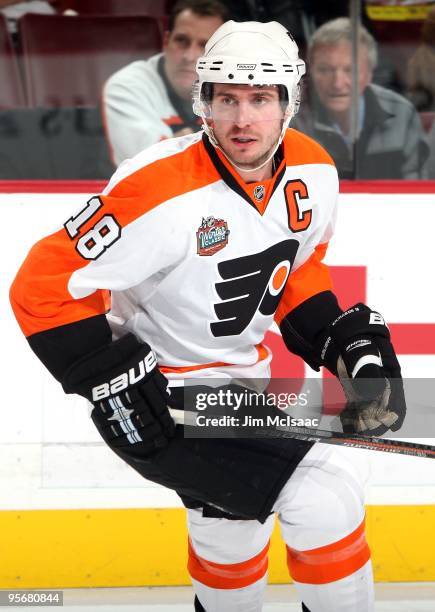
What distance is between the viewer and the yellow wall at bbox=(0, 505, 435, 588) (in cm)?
279

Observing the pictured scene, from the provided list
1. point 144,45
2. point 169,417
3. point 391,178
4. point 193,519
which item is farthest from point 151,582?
point 144,45

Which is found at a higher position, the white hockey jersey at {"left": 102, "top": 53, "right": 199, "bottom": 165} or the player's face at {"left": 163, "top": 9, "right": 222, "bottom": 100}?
the player's face at {"left": 163, "top": 9, "right": 222, "bottom": 100}

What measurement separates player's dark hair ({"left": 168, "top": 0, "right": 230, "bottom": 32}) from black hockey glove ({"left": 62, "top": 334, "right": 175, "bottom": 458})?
4.27 feet

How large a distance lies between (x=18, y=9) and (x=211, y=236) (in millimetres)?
1664

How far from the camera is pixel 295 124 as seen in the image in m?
2.89

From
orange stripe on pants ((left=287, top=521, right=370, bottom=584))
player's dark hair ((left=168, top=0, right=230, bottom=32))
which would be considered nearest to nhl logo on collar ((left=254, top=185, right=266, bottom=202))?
orange stripe on pants ((left=287, top=521, right=370, bottom=584))

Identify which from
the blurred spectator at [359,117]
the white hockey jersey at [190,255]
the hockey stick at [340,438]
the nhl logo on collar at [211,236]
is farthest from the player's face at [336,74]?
the hockey stick at [340,438]

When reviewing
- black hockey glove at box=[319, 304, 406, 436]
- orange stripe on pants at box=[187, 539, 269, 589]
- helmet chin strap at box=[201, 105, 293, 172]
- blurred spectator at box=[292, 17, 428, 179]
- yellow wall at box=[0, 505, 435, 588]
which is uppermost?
helmet chin strap at box=[201, 105, 293, 172]

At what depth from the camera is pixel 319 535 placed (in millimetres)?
2043

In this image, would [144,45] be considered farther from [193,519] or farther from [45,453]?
[193,519]

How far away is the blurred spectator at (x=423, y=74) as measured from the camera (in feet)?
10.1

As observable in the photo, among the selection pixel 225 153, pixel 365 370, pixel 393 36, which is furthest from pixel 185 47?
pixel 365 370

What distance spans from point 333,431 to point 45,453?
901mm

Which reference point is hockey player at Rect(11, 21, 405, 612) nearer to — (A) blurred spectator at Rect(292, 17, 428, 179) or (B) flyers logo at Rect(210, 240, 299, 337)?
(B) flyers logo at Rect(210, 240, 299, 337)
